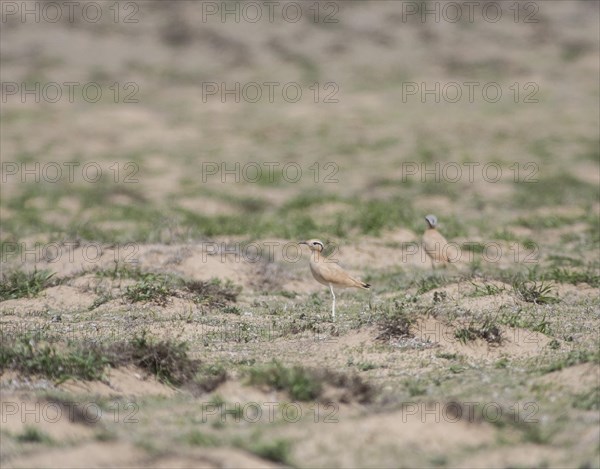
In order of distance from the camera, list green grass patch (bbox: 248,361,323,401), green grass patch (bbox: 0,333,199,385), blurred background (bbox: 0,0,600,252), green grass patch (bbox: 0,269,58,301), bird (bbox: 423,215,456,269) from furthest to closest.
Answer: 1. blurred background (bbox: 0,0,600,252)
2. bird (bbox: 423,215,456,269)
3. green grass patch (bbox: 0,269,58,301)
4. green grass patch (bbox: 0,333,199,385)
5. green grass patch (bbox: 248,361,323,401)

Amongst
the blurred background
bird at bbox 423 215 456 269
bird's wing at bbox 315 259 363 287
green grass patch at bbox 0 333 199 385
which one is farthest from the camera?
the blurred background

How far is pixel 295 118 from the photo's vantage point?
29828 millimetres

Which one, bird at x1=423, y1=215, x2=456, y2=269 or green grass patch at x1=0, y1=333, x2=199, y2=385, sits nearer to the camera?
green grass patch at x1=0, y1=333, x2=199, y2=385

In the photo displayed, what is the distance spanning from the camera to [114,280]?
11.0 meters

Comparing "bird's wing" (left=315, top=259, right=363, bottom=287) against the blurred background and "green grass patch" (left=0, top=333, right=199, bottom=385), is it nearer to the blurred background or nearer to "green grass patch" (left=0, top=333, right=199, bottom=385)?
"green grass patch" (left=0, top=333, right=199, bottom=385)

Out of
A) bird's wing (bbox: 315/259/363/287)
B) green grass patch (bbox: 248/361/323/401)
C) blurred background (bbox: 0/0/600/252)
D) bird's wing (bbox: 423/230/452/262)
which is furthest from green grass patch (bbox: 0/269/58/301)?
bird's wing (bbox: 423/230/452/262)

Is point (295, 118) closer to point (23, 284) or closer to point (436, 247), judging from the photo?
point (436, 247)

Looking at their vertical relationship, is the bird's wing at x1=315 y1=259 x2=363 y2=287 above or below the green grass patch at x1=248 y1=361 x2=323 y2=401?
above

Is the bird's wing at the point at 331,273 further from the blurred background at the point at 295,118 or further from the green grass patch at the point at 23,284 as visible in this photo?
the blurred background at the point at 295,118

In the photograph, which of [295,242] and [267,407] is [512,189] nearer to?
[295,242]

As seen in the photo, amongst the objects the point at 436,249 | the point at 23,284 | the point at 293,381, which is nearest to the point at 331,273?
the point at 436,249

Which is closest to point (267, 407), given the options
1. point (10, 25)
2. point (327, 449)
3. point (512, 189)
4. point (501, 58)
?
point (327, 449)

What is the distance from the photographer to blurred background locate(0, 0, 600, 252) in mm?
17250

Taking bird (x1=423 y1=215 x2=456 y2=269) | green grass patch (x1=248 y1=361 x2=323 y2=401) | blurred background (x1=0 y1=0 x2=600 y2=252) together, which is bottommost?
green grass patch (x1=248 y1=361 x2=323 y2=401)
